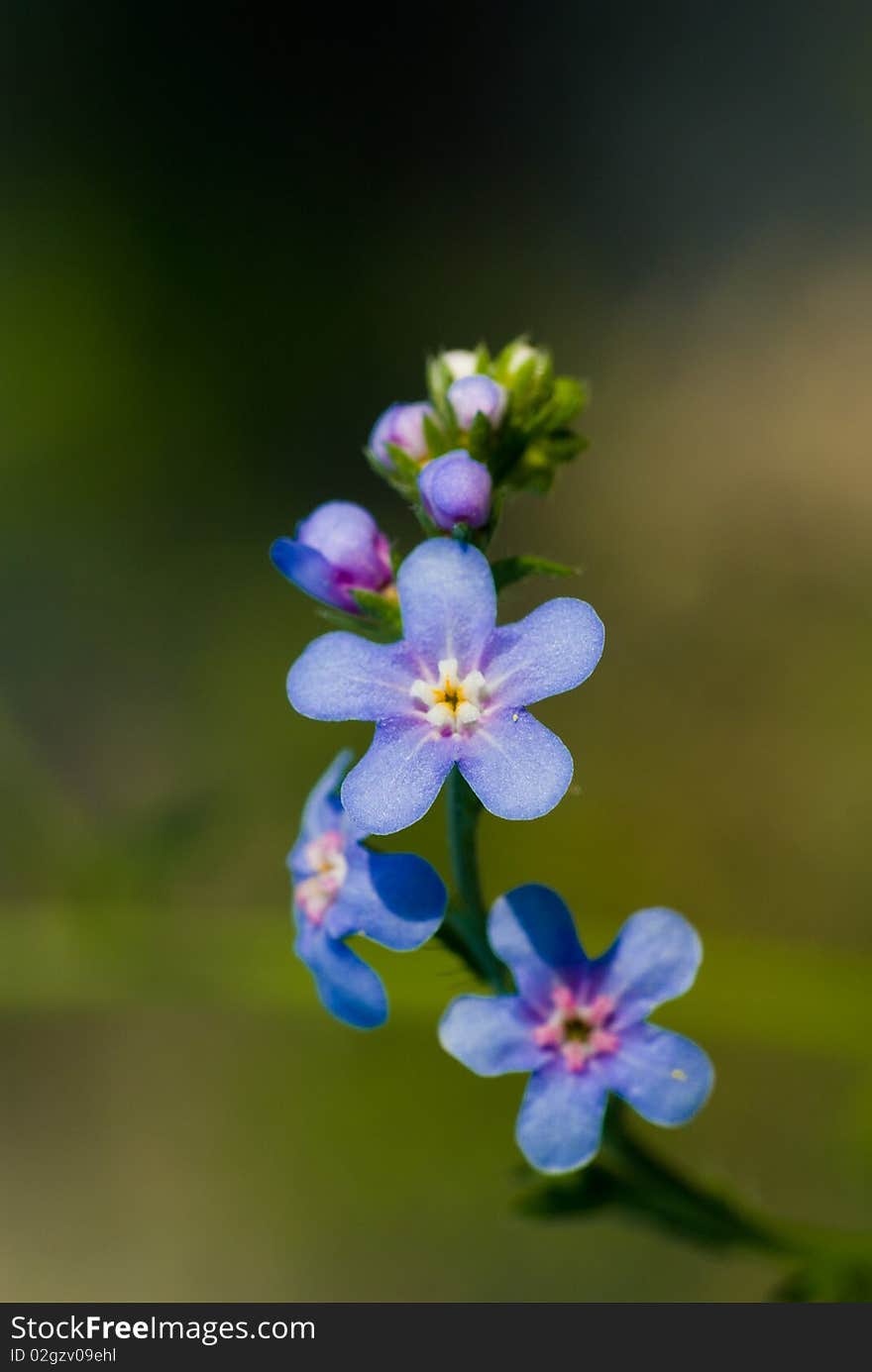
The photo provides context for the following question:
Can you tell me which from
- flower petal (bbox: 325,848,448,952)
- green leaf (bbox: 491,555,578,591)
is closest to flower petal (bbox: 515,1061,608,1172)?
flower petal (bbox: 325,848,448,952)

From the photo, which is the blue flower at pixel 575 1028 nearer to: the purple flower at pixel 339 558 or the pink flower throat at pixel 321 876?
the pink flower throat at pixel 321 876

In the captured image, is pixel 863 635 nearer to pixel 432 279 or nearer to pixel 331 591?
pixel 432 279

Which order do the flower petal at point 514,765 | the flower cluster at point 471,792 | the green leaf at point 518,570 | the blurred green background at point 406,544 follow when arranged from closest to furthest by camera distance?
the flower petal at point 514,765 → the flower cluster at point 471,792 → the green leaf at point 518,570 → the blurred green background at point 406,544

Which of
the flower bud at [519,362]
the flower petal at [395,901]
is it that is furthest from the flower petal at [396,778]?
the flower bud at [519,362]

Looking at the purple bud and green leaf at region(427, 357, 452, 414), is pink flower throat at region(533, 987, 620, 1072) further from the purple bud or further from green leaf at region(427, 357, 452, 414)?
green leaf at region(427, 357, 452, 414)

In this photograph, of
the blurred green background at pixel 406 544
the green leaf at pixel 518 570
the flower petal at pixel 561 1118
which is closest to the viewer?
the flower petal at pixel 561 1118

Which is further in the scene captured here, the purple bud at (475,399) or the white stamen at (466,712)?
the purple bud at (475,399)
